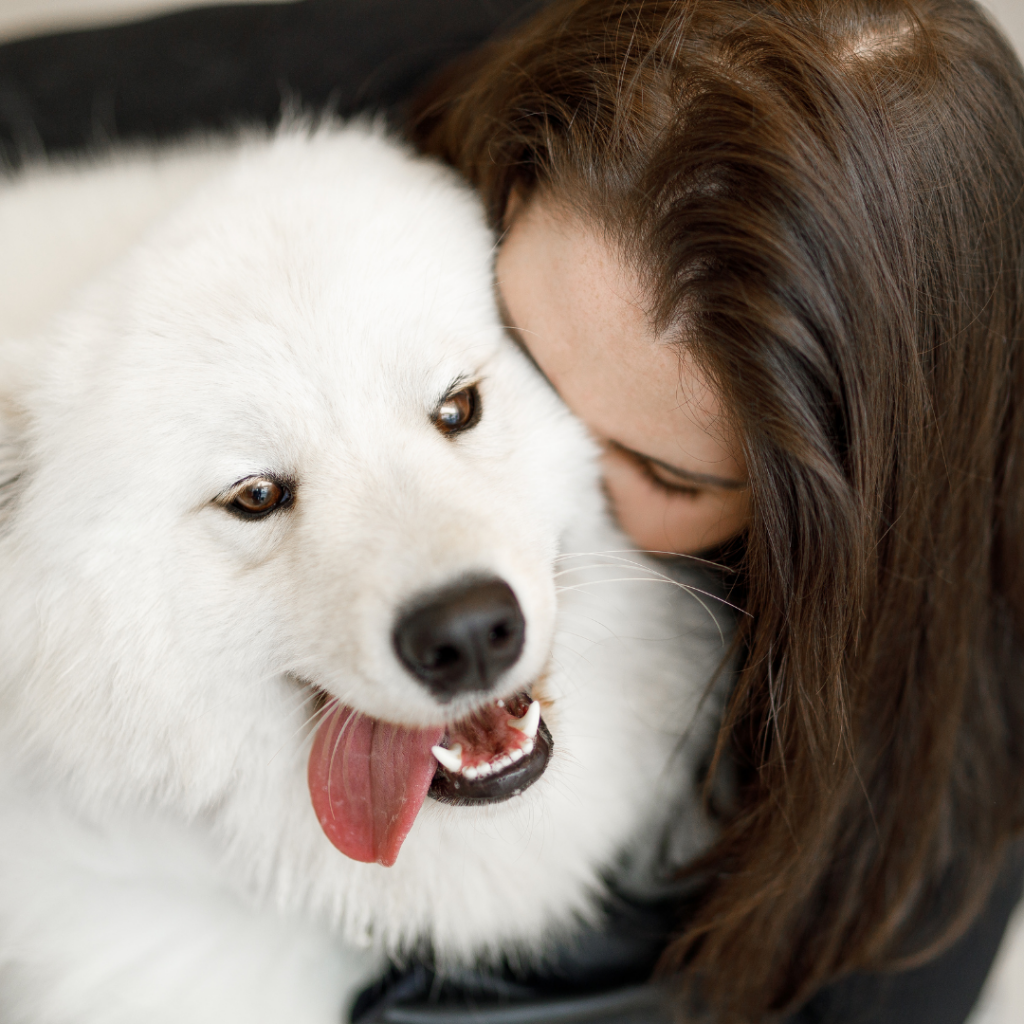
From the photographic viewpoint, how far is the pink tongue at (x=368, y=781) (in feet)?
3.60

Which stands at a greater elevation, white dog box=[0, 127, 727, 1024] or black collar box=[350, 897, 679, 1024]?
white dog box=[0, 127, 727, 1024]

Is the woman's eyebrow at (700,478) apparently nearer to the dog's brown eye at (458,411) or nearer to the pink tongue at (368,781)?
the dog's brown eye at (458,411)

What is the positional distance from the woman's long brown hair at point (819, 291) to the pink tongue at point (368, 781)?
482mm

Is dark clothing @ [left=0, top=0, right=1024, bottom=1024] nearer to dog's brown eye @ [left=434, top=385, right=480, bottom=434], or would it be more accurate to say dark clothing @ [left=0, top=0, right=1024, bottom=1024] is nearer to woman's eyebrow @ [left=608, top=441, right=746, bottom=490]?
dog's brown eye @ [left=434, top=385, right=480, bottom=434]

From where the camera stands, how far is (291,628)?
1013 millimetres

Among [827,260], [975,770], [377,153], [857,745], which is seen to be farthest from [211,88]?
[975,770]

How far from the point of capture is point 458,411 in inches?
44.8

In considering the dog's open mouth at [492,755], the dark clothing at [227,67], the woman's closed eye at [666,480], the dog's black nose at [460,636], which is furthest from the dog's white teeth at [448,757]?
the dark clothing at [227,67]

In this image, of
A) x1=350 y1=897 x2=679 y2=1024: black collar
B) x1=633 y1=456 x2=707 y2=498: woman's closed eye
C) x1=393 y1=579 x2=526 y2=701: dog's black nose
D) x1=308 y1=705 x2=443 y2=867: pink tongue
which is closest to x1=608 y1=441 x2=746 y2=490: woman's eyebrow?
x1=633 y1=456 x2=707 y2=498: woman's closed eye

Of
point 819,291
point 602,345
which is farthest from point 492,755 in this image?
point 819,291

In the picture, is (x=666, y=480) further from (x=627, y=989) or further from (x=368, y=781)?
(x=627, y=989)

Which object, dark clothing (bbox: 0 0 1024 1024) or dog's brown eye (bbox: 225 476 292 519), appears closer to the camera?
dog's brown eye (bbox: 225 476 292 519)

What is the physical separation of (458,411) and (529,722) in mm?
463

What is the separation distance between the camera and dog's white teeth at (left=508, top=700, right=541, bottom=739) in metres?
1.13
